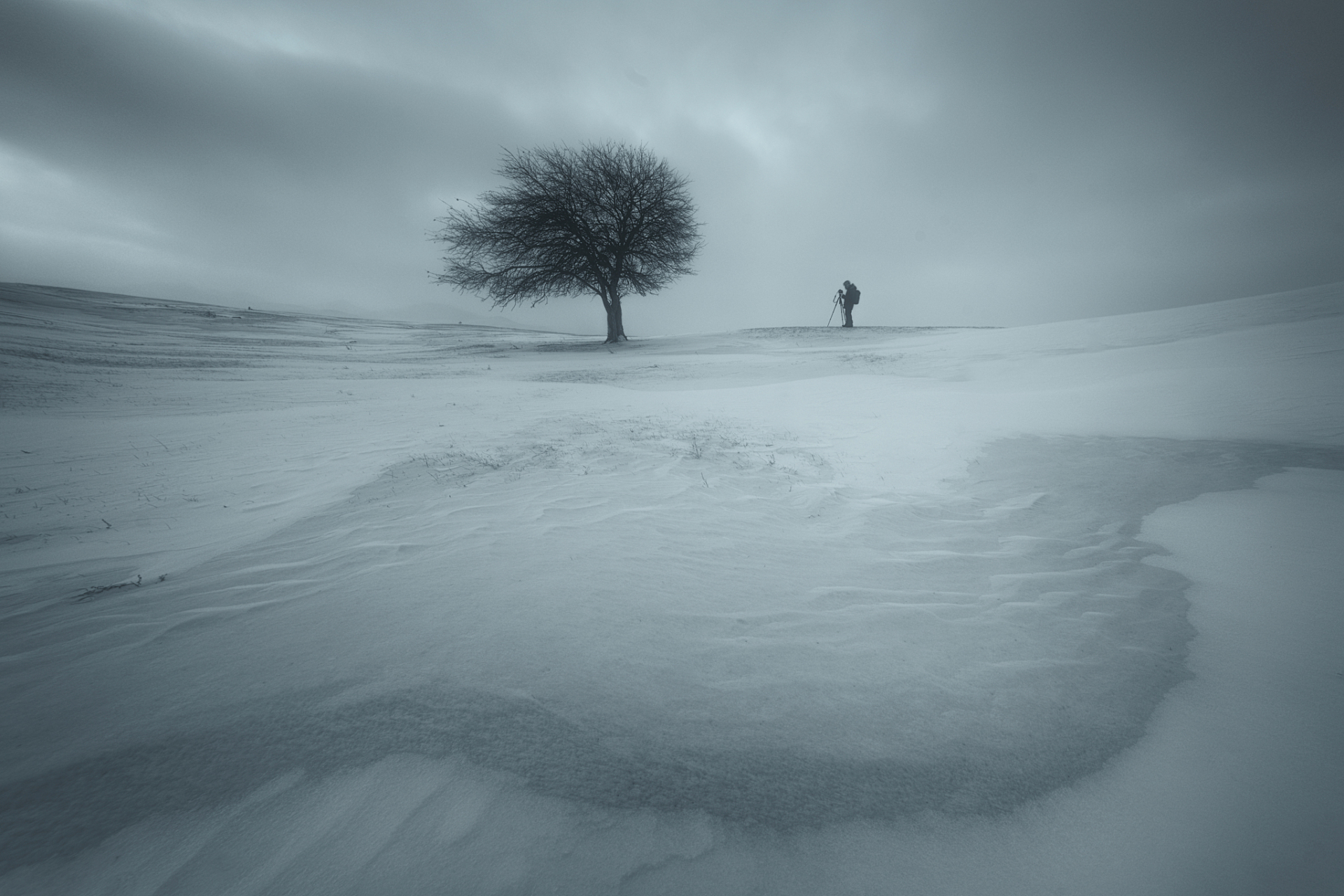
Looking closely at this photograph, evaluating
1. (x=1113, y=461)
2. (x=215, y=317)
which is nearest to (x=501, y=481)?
(x=1113, y=461)

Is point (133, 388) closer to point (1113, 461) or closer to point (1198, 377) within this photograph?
point (1113, 461)

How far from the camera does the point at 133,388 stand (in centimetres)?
880

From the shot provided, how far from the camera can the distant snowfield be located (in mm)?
1538

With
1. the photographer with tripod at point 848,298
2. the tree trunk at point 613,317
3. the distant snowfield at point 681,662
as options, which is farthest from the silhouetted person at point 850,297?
the distant snowfield at point 681,662

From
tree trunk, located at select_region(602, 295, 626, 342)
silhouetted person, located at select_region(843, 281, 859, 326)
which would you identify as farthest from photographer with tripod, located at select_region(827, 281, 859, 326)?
tree trunk, located at select_region(602, 295, 626, 342)

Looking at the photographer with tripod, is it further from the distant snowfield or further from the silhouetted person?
the distant snowfield

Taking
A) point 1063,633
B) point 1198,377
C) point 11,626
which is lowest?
point 11,626

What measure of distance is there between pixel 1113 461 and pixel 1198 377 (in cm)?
399

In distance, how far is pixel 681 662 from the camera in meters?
2.38

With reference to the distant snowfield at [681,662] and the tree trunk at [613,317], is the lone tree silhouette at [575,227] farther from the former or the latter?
the distant snowfield at [681,662]

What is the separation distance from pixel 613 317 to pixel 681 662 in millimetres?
20390

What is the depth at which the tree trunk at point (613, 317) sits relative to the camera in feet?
69.3

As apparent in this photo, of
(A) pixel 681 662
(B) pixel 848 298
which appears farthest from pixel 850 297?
(A) pixel 681 662

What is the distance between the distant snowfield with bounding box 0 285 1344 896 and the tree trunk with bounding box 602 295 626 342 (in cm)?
1617
